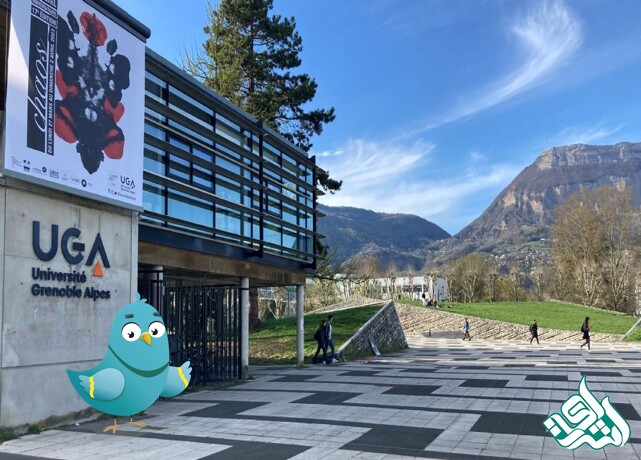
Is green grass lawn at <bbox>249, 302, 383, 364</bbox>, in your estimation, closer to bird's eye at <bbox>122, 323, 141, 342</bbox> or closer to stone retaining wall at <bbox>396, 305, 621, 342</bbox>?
bird's eye at <bbox>122, 323, 141, 342</bbox>

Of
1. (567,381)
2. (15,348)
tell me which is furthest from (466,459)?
(567,381)

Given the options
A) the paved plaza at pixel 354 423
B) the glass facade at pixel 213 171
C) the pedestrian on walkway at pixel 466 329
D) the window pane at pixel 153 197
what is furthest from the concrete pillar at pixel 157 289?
the pedestrian on walkway at pixel 466 329

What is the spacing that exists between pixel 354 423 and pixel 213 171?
7.59m

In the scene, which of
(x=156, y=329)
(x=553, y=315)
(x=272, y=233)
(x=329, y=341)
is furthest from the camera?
(x=553, y=315)

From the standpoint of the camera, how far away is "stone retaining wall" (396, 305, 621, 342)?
42.1 metres

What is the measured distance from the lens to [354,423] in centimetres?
888

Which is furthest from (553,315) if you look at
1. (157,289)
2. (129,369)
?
(129,369)

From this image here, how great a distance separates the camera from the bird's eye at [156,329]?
812cm

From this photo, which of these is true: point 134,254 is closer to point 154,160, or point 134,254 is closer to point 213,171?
point 154,160

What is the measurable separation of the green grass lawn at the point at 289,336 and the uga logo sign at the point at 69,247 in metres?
12.4

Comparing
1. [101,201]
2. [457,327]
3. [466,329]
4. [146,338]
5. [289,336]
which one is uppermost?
[101,201]

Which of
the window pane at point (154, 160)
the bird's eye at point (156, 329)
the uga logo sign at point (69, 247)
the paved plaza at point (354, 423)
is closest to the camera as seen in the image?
the paved plaza at point (354, 423)

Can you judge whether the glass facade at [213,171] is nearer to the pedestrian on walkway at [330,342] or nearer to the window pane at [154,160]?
the window pane at [154,160]

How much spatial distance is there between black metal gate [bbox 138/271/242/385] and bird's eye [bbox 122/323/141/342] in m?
4.16
